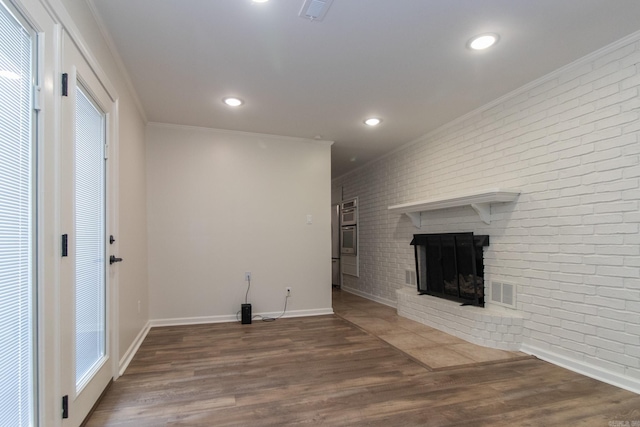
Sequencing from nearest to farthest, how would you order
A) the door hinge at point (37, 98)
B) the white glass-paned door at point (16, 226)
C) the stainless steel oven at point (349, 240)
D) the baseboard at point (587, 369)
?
1. the white glass-paned door at point (16, 226)
2. the door hinge at point (37, 98)
3. the baseboard at point (587, 369)
4. the stainless steel oven at point (349, 240)

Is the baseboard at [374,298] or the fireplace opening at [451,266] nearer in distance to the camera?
the fireplace opening at [451,266]

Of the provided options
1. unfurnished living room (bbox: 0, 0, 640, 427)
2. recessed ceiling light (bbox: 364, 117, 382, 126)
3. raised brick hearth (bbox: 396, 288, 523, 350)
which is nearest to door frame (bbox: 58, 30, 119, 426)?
unfurnished living room (bbox: 0, 0, 640, 427)

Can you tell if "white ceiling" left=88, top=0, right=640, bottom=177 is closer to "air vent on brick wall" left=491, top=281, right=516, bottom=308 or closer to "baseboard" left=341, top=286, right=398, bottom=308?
"air vent on brick wall" left=491, top=281, right=516, bottom=308

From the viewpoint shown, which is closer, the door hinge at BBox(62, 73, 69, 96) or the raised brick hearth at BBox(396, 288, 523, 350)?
the door hinge at BBox(62, 73, 69, 96)

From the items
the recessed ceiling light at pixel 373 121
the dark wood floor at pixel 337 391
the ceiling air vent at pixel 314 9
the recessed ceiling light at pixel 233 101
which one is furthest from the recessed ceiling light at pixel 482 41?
the dark wood floor at pixel 337 391

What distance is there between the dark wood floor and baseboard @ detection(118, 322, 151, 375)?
53mm

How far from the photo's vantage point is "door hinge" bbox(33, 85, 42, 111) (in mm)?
1439

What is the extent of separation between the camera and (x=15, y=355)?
4.24 ft

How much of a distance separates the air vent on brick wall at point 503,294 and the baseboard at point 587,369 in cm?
40

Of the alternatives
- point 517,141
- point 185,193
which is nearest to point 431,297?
point 517,141

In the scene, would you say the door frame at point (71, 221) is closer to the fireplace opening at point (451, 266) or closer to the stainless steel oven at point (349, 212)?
the fireplace opening at point (451, 266)

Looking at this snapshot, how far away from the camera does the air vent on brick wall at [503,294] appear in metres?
3.28

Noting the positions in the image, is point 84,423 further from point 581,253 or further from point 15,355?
point 581,253

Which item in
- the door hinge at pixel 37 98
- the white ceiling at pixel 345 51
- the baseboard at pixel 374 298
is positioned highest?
the white ceiling at pixel 345 51
